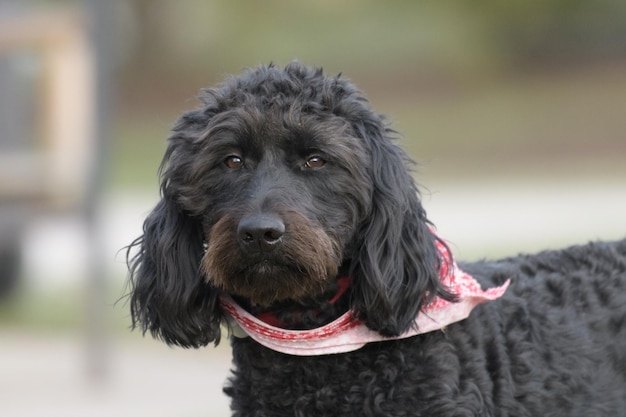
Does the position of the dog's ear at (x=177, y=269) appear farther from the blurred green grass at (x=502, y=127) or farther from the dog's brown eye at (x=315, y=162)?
the blurred green grass at (x=502, y=127)

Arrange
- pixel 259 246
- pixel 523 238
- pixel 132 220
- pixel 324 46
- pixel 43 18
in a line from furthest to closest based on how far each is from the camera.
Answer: pixel 324 46, pixel 132 220, pixel 523 238, pixel 43 18, pixel 259 246

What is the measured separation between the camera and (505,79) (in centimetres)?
3503

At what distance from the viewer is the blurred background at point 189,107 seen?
952 centimetres

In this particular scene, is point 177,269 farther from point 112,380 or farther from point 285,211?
point 112,380

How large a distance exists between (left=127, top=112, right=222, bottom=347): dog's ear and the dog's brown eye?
48cm

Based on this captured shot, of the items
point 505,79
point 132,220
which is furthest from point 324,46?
point 132,220

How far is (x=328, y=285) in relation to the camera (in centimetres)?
471

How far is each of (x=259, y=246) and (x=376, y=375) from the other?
0.69 meters

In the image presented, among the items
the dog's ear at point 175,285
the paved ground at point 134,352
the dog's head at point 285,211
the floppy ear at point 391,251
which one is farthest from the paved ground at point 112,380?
the floppy ear at point 391,251

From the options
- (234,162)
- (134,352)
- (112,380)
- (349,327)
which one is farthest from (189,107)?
(349,327)

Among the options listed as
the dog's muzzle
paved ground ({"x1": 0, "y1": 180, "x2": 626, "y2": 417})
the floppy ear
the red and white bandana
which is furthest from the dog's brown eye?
paved ground ({"x1": 0, "y1": 180, "x2": 626, "y2": 417})

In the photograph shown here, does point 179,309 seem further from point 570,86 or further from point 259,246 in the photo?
point 570,86

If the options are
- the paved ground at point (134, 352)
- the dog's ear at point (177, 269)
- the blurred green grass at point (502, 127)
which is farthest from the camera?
the blurred green grass at point (502, 127)

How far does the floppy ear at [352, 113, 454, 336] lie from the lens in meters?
4.54
